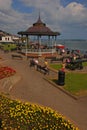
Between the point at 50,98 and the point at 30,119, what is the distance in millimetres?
6570

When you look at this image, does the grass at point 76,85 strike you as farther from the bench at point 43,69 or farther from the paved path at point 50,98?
the bench at point 43,69

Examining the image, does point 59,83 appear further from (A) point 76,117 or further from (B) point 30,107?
(B) point 30,107

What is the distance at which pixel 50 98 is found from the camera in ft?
46.4

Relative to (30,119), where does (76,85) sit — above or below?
below

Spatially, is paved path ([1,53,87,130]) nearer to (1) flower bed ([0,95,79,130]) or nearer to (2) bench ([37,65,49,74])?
(2) bench ([37,65,49,74])

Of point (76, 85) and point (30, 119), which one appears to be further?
point (76, 85)

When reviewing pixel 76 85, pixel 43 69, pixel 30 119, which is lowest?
pixel 76 85

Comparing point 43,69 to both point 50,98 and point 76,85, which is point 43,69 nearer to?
point 76,85

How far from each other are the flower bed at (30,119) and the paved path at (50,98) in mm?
2641

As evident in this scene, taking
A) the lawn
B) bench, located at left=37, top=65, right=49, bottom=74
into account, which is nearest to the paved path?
the lawn

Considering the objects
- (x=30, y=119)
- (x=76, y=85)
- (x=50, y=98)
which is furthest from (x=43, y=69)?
(x=30, y=119)

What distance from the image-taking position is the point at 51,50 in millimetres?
40500

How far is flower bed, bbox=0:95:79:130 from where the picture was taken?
7.32 m

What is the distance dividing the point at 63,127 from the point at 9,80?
34.8ft
